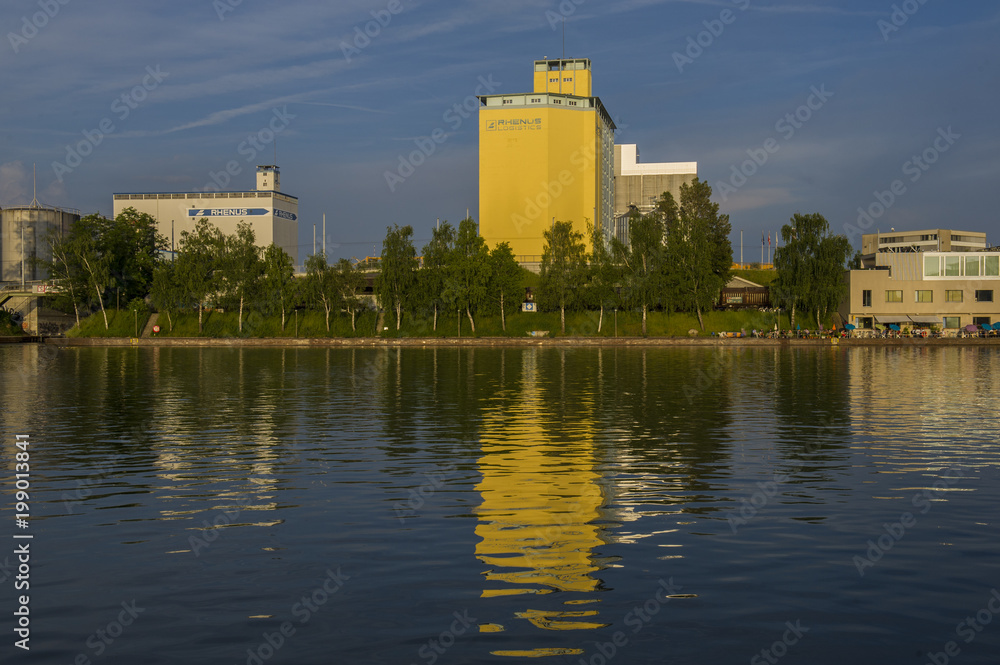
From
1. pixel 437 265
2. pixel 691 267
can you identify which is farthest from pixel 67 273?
pixel 691 267

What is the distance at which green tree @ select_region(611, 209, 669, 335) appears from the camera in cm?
12031

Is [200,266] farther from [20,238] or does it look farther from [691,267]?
→ [691,267]

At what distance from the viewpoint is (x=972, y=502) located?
17.9 meters

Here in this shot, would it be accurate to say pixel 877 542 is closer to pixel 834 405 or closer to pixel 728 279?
pixel 834 405

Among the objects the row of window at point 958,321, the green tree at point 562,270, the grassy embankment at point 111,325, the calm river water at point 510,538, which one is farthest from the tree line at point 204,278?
the calm river water at point 510,538

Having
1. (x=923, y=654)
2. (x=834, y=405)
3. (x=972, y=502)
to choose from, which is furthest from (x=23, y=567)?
(x=834, y=405)

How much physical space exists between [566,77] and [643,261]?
215 ft

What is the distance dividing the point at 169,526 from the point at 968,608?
13267 mm

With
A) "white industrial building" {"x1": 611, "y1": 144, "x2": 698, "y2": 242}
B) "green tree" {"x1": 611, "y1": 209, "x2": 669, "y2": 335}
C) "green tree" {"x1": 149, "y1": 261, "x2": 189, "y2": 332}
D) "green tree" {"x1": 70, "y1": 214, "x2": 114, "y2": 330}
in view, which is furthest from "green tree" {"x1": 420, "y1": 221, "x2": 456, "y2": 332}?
"white industrial building" {"x1": 611, "y1": 144, "x2": 698, "y2": 242}

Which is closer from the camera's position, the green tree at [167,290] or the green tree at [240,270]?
the green tree at [240,270]

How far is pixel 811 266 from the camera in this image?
118625mm

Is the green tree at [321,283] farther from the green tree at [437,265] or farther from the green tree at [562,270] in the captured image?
the green tree at [562,270]

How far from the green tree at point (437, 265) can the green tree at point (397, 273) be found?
198cm

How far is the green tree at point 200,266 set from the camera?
130m
